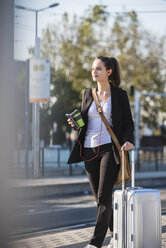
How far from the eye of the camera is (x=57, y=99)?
3516 centimetres

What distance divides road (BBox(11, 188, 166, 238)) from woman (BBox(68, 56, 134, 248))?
1.81m

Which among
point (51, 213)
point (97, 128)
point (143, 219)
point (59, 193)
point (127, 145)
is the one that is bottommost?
point (59, 193)

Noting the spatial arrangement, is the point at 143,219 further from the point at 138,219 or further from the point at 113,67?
the point at 113,67

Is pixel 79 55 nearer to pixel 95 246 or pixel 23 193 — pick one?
pixel 23 193

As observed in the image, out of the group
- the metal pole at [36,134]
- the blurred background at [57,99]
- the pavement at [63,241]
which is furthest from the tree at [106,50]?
the pavement at [63,241]

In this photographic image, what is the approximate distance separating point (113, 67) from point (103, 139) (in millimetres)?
657

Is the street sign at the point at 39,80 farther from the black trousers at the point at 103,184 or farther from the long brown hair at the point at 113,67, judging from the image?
the black trousers at the point at 103,184

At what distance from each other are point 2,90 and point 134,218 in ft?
6.19

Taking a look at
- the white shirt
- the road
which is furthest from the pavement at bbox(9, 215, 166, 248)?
the white shirt

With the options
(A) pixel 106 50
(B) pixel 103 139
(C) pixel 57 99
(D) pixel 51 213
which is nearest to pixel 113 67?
(B) pixel 103 139

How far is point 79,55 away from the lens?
2936 cm

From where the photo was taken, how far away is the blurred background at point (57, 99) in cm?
169

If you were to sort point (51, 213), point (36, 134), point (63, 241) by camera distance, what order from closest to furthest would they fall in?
point (63, 241)
point (51, 213)
point (36, 134)

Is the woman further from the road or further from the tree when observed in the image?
the tree
